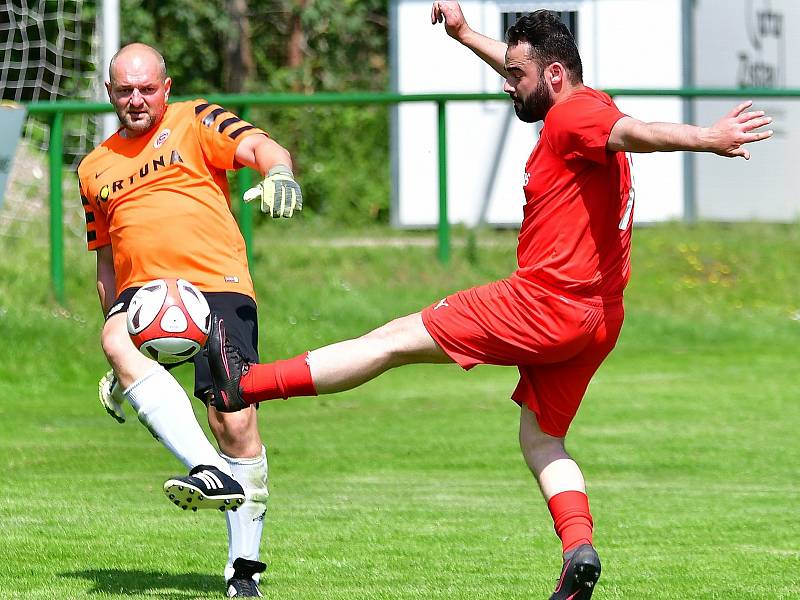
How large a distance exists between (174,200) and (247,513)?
51.5 inches

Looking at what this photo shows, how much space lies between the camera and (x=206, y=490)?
5.48 metres

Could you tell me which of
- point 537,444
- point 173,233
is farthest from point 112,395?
point 537,444

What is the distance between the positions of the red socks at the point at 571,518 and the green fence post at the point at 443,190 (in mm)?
9340

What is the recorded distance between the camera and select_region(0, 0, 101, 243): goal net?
52.5 feet

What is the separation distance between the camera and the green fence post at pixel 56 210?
1383 cm

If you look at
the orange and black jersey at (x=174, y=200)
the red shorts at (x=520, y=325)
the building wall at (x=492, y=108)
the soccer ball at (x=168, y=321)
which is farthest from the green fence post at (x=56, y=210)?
the red shorts at (x=520, y=325)

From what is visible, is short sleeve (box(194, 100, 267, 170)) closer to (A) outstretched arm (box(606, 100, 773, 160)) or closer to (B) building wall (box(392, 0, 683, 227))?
(A) outstretched arm (box(606, 100, 773, 160))

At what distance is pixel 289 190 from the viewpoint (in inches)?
222

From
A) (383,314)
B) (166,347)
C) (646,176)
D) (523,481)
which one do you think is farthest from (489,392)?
(166,347)

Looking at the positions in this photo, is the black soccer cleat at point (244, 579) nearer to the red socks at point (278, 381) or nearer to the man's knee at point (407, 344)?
the red socks at point (278, 381)

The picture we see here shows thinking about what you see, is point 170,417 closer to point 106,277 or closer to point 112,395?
point 112,395

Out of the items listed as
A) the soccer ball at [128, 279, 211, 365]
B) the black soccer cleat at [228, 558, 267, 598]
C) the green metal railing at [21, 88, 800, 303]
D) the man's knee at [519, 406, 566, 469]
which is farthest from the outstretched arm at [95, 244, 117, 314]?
the green metal railing at [21, 88, 800, 303]

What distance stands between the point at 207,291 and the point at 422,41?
12434 millimetres

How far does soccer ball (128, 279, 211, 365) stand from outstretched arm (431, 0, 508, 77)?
1736mm
